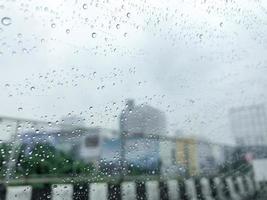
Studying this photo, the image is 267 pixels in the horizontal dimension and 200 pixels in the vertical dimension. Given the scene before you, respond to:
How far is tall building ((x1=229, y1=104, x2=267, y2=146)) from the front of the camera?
3170 mm

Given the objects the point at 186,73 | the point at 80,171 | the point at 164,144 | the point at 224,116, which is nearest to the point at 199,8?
the point at 186,73

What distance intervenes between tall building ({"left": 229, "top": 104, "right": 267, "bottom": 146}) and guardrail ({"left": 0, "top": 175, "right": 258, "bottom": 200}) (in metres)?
0.37

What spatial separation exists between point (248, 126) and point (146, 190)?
1.32m

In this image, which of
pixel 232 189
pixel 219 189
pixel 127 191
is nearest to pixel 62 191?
pixel 127 191

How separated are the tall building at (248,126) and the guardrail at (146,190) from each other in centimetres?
37

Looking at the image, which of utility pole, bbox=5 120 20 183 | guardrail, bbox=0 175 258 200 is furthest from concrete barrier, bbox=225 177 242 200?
utility pole, bbox=5 120 20 183

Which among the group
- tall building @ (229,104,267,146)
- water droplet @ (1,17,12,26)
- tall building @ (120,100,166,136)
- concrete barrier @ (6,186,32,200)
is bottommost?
concrete barrier @ (6,186,32,200)

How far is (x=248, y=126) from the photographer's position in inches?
129

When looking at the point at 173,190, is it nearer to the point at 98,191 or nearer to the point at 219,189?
the point at 219,189

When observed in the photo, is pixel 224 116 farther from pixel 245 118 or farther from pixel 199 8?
pixel 199 8

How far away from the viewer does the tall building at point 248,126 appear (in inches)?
125

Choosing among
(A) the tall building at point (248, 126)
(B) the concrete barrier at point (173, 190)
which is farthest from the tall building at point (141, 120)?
(A) the tall building at point (248, 126)

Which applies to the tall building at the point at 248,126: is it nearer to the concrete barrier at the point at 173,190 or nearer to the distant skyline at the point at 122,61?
the distant skyline at the point at 122,61

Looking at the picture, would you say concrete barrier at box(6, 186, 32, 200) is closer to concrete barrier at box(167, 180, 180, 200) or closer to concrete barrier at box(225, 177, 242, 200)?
concrete barrier at box(167, 180, 180, 200)
